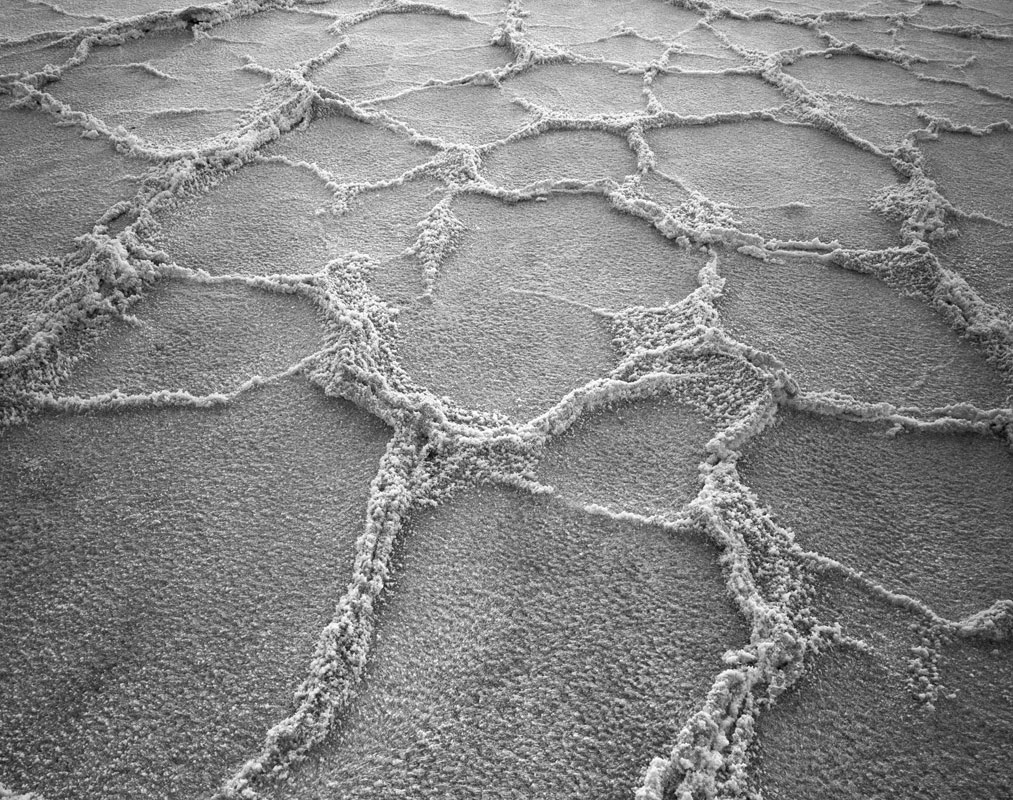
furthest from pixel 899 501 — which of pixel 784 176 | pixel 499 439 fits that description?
pixel 784 176

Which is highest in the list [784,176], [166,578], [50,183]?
[784,176]

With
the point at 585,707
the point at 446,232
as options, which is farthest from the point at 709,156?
the point at 585,707

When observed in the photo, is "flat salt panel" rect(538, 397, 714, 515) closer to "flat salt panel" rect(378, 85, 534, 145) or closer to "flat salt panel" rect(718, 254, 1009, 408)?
"flat salt panel" rect(718, 254, 1009, 408)

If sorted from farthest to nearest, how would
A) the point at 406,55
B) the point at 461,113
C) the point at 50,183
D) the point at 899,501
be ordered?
the point at 406,55
the point at 461,113
the point at 50,183
the point at 899,501

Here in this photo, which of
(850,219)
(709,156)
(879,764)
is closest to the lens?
(879,764)

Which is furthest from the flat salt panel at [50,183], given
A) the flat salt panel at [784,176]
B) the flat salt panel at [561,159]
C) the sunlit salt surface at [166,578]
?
the flat salt panel at [784,176]

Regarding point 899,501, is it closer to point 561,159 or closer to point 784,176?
point 784,176

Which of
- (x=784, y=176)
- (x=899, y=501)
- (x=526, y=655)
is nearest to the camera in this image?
(x=526, y=655)

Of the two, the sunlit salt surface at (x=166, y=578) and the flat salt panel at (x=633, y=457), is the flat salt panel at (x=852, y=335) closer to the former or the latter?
the flat salt panel at (x=633, y=457)

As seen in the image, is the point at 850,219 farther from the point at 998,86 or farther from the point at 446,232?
the point at 998,86
